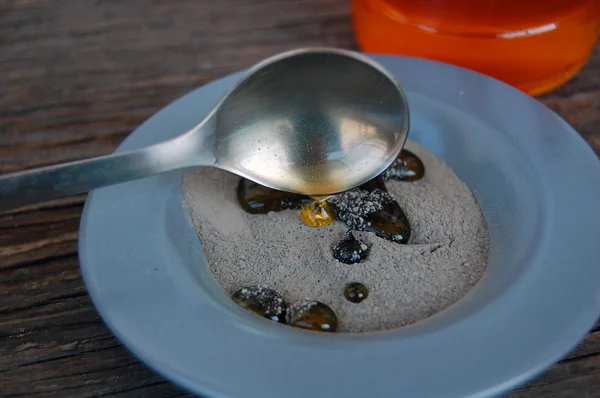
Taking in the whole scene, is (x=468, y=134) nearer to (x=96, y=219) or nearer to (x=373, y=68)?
(x=373, y=68)

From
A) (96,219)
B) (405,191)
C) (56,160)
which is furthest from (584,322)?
(56,160)

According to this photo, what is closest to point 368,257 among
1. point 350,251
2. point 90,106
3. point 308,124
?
point 350,251

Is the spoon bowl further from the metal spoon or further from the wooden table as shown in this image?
the wooden table

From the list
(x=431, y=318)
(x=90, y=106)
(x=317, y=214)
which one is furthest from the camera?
(x=90, y=106)

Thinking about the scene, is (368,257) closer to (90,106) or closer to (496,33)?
(496,33)

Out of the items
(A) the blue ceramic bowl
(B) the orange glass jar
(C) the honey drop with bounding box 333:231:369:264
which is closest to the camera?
(A) the blue ceramic bowl

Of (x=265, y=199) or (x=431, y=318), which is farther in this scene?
(x=265, y=199)

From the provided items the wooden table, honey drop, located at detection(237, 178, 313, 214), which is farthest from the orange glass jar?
honey drop, located at detection(237, 178, 313, 214)
